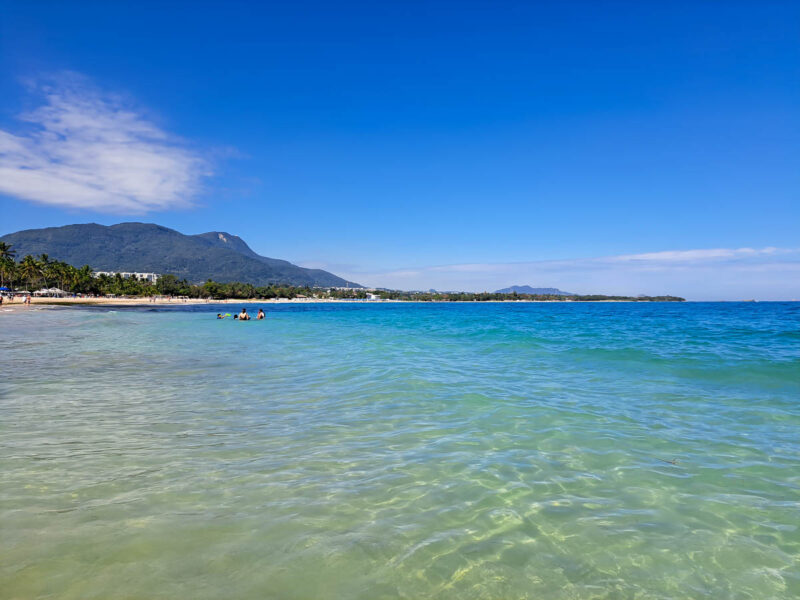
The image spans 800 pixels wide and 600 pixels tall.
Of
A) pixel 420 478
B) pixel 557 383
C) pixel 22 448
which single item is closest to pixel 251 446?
pixel 420 478

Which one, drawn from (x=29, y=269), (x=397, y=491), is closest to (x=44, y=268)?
(x=29, y=269)

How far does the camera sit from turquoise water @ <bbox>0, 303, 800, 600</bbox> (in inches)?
141

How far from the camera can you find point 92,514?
4457mm

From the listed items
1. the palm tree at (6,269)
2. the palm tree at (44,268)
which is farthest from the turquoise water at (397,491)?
the palm tree at (44,268)

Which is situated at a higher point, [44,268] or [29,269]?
[44,268]

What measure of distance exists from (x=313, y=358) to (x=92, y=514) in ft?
43.6

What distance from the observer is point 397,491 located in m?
5.21

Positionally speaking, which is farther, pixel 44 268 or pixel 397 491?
pixel 44 268

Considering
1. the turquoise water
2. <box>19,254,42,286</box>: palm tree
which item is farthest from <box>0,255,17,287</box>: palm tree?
the turquoise water

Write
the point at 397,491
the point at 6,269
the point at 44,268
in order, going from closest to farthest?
the point at 397,491 → the point at 6,269 → the point at 44,268

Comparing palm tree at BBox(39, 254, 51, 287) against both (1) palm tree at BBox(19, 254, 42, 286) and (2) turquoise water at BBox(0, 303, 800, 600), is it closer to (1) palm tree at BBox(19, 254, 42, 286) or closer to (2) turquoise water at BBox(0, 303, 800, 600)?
(1) palm tree at BBox(19, 254, 42, 286)

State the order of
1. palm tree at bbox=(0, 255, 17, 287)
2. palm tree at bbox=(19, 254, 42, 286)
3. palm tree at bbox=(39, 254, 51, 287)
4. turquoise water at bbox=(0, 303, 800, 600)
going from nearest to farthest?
turquoise water at bbox=(0, 303, 800, 600), palm tree at bbox=(0, 255, 17, 287), palm tree at bbox=(19, 254, 42, 286), palm tree at bbox=(39, 254, 51, 287)

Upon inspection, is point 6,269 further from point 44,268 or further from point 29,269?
point 44,268

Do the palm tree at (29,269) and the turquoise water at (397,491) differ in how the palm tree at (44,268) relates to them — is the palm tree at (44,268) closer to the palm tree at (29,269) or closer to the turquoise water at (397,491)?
the palm tree at (29,269)
